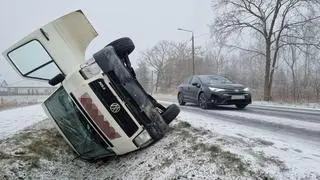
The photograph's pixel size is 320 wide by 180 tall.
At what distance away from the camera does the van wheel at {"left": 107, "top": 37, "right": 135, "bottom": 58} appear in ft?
22.5

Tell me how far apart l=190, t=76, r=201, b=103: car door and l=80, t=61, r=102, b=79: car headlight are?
8.81m

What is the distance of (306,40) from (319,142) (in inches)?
804

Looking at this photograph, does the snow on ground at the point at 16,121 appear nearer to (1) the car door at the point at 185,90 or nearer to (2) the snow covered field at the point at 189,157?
(2) the snow covered field at the point at 189,157

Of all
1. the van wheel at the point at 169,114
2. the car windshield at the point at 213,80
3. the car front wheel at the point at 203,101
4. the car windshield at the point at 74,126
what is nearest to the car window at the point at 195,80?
the car windshield at the point at 213,80

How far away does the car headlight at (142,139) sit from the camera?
19.5ft

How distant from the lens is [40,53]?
6539 mm

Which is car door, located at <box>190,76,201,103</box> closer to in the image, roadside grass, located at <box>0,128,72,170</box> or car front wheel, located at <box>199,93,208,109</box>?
car front wheel, located at <box>199,93,208,109</box>

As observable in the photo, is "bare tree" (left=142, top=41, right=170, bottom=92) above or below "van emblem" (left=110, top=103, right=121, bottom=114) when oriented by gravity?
above

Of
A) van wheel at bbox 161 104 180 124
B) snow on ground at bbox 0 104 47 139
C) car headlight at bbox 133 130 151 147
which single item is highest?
van wheel at bbox 161 104 180 124

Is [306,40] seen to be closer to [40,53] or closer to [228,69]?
[40,53]

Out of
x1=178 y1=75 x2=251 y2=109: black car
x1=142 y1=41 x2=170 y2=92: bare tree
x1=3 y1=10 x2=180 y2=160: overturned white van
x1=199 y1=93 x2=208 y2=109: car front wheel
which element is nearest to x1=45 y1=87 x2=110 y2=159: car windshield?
x1=3 y1=10 x2=180 y2=160: overturned white van

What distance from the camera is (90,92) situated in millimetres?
5832

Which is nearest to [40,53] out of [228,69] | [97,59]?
[97,59]

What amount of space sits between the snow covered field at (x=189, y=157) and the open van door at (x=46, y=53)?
5.04 ft
